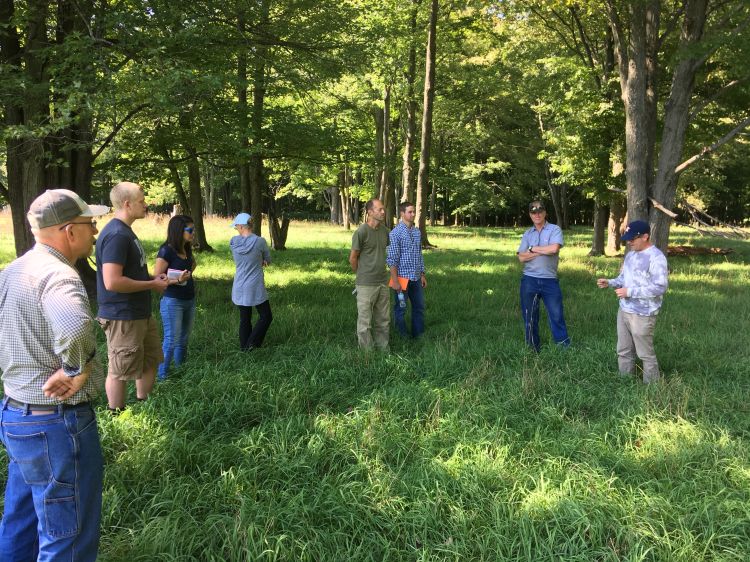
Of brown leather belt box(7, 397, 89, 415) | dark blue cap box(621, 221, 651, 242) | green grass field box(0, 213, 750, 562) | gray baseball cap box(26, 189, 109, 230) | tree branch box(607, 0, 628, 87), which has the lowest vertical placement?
green grass field box(0, 213, 750, 562)

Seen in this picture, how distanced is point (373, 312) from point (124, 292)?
3.12 m

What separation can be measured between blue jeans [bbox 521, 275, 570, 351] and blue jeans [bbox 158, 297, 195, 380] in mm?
4054

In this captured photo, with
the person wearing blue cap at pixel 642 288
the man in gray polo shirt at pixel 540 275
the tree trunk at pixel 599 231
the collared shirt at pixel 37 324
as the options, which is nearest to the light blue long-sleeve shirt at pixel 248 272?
the man in gray polo shirt at pixel 540 275

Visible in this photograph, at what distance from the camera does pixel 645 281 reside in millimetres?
4836

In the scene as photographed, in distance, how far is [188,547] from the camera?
2.72 meters

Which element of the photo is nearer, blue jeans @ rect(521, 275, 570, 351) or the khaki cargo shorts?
the khaki cargo shorts

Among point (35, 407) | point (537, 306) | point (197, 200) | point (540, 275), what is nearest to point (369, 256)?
point (540, 275)

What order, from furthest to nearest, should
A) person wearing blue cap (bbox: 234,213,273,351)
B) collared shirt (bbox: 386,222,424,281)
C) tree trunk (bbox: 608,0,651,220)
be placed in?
tree trunk (bbox: 608,0,651,220) → collared shirt (bbox: 386,222,424,281) → person wearing blue cap (bbox: 234,213,273,351)

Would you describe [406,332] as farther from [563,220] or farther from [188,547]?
[563,220]

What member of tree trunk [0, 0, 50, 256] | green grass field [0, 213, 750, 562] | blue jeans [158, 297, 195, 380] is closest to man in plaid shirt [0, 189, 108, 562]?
green grass field [0, 213, 750, 562]

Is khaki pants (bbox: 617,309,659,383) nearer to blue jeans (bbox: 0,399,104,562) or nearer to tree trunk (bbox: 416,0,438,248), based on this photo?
blue jeans (bbox: 0,399,104,562)

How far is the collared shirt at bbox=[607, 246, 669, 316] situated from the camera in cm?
475

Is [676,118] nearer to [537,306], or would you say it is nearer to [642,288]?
[537,306]

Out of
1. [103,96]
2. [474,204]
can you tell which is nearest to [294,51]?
[103,96]
